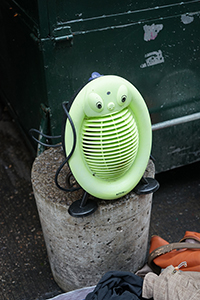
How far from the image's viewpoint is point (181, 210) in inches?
111

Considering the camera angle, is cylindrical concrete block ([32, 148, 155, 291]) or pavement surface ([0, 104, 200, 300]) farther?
pavement surface ([0, 104, 200, 300])

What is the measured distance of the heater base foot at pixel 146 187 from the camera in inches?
73.9

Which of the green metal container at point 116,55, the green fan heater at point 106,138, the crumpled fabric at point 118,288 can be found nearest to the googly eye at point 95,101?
the green fan heater at point 106,138

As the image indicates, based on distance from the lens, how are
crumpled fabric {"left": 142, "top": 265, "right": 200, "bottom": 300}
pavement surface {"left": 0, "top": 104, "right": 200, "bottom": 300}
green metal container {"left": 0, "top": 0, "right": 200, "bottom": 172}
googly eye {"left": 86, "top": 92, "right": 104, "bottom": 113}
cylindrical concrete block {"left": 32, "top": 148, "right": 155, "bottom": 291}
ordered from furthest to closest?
1. pavement surface {"left": 0, "top": 104, "right": 200, "bottom": 300}
2. green metal container {"left": 0, "top": 0, "right": 200, "bottom": 172}
3. cylindrical concrete block {"left": 32, "top": 148, "right": 155, "bottom": 291}
4. crumpled fabric {"left": 142, "top": 265, "right": 200, "bottom": 300}
5. googly eye {"left": 86, "top": 92, "right": 104, "bottom": 113}

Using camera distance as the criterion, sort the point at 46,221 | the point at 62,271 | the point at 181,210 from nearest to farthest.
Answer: the point at 46,221
the point at 62,271
the point at 181,210

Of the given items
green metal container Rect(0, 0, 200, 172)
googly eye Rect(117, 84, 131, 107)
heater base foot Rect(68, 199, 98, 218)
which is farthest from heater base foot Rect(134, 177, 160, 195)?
green metal container Rect(0, 0, 200, 172)

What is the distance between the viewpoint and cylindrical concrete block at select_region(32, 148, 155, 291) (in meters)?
1.84

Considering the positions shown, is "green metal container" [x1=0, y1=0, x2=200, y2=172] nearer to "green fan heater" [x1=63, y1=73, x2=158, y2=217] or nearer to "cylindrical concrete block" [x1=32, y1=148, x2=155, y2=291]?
"cylindrical concrete block" [x1=32, y1=148, x2=155, y2=291]

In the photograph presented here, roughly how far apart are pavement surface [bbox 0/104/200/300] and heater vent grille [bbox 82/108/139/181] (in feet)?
3.48

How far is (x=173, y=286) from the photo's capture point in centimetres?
170

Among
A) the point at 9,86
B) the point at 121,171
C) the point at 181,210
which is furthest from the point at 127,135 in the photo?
the point at 9,86

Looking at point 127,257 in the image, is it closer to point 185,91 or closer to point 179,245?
point 179,245

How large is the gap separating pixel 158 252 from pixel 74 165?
762 mm

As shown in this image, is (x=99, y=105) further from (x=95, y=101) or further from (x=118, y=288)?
(x=118, y=288)
